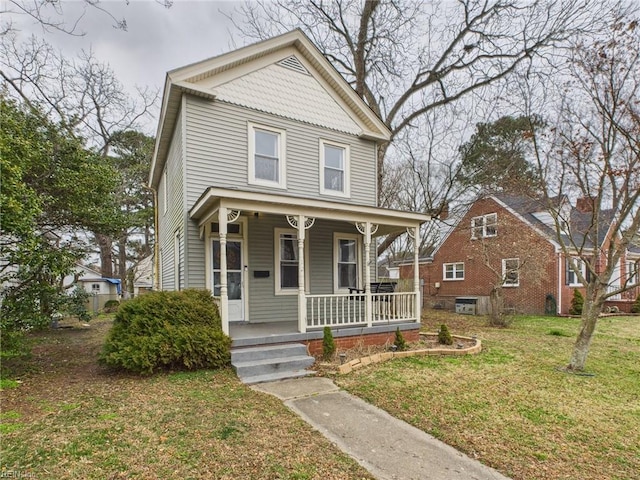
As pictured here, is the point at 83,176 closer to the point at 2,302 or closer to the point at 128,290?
the point at 2,302

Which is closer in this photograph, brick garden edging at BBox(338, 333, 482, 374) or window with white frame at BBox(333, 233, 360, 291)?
brick garden edging at BBox(338, 333, 482, 374)

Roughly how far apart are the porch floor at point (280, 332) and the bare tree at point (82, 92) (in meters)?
7.93

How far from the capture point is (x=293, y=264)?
9109 mm

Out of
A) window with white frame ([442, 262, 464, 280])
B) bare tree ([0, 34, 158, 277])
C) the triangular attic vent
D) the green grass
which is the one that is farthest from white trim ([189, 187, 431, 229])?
window with white frame ([442, 262, 464, 280])

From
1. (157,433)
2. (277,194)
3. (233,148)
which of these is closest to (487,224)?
(233,148)

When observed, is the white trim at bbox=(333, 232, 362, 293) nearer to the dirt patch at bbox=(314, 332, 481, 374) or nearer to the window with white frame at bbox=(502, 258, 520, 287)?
the dirt patch at bbox=(314, 332, 481, 374)

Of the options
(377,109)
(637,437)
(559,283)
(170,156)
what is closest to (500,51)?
(377,109)

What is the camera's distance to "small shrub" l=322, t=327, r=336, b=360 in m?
6.78

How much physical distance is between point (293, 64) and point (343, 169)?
3.13m

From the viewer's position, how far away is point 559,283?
15984 mm

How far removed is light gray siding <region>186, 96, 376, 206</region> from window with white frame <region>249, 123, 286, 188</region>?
13 centimetres

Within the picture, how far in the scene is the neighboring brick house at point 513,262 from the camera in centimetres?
1562

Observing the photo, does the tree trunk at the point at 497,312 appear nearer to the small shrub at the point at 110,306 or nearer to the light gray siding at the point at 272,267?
the light gray siding at the point at 272,267

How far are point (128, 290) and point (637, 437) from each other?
25325mm
